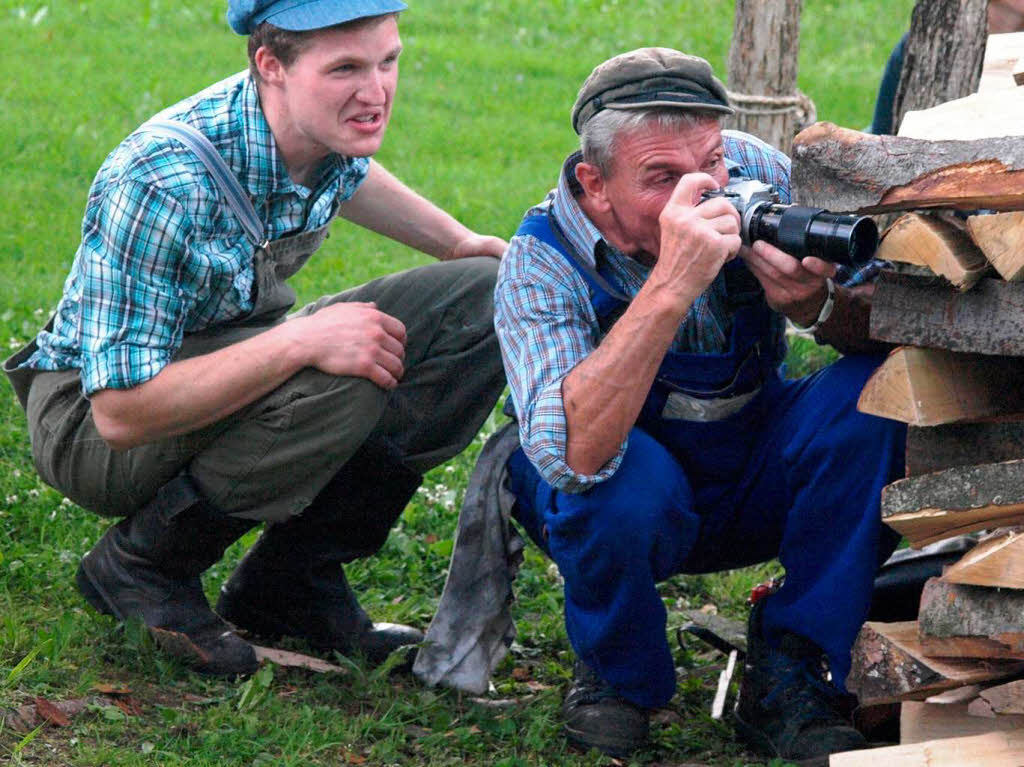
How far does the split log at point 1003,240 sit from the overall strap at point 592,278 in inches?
32.9

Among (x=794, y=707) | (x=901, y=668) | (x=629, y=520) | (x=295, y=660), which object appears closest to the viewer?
(x=901, y=668)

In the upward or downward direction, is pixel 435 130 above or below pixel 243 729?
above

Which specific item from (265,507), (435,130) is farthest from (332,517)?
(435,130)

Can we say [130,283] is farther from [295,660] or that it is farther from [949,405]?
[949,405]

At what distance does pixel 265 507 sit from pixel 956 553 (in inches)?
61.7

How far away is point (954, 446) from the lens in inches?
112

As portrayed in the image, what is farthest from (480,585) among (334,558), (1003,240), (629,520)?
(1003,240)

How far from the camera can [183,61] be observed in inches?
387

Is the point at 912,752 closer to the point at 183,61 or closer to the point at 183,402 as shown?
the point at 183,402

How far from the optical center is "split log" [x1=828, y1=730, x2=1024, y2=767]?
8.56ft

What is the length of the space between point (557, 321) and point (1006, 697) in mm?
1129

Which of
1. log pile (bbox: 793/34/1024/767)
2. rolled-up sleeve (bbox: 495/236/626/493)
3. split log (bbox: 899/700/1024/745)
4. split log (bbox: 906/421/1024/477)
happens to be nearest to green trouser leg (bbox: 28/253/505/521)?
rolled-up sleeve (bbox: 495/236/626/493)

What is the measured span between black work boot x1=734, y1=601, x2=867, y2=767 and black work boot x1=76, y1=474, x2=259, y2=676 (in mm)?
1143

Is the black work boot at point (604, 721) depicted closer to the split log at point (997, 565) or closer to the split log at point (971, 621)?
the split log at point (971, 621)
